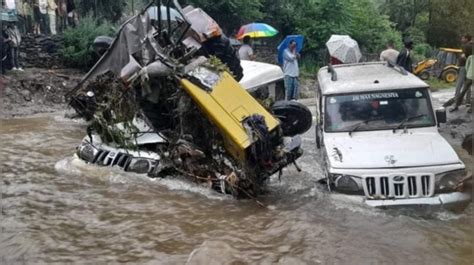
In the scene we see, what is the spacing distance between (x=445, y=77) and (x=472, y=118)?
1004 centimetres

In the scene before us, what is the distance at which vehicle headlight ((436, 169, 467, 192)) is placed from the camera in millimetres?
6441

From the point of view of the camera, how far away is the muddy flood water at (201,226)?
558 cm

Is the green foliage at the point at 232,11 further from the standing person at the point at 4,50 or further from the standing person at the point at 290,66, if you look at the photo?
the standing person at the point at 290,66

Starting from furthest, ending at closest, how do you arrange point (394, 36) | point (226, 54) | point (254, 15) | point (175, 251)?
point (394, 36)
point (254, 15)
point (226, 54)
point (175, 251)

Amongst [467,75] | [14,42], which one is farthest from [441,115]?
[14,42]

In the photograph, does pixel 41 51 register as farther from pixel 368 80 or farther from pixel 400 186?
pixel 400 186

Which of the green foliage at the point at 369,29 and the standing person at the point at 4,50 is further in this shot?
the green foliage at the point at 369,29

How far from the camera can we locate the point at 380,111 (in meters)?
7.55

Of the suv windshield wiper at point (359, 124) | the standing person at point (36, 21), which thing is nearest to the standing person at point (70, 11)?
the standing person at point (36, 21)

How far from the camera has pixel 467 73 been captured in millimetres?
12656

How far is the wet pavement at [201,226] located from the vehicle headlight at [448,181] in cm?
25

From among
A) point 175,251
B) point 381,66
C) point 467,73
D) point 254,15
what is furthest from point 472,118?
point 254,15

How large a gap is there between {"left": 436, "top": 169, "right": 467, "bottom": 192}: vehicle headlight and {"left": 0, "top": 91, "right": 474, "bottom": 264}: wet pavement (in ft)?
0.82

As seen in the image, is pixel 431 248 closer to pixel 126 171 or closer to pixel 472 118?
pixel 126 171
